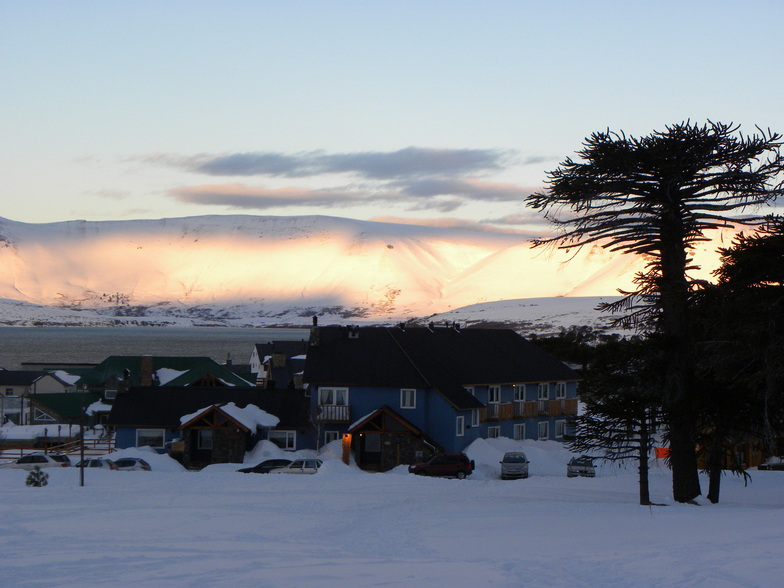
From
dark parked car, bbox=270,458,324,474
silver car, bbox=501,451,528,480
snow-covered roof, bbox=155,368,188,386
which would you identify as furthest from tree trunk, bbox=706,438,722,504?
snow-covered roof, bbox=155,368,188,386

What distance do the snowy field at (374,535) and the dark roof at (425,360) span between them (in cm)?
1552

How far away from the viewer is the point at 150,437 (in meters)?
52.6

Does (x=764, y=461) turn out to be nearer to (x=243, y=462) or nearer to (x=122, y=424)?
(x=243, y=462)

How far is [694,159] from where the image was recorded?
26.1 meters

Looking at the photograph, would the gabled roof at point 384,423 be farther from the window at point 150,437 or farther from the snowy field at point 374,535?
the snowy field at point 374,535

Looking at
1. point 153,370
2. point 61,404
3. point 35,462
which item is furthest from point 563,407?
point 61,404

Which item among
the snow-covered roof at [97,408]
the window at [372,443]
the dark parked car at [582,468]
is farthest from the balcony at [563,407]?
the snow-covered roof at [97,408]

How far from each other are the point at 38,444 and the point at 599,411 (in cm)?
4142

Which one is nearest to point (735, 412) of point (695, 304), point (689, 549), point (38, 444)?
point (695, 304)

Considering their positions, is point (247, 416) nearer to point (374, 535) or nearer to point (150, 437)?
point (150, 437)

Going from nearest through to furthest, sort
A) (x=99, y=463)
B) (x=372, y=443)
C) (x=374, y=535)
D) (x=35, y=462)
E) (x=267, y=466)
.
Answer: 1. (x=374, y=535)
2. (x=267, y=466)
3. (x=99, y=463)
4. (x=35, y=462)
5. (x=372, y=443)

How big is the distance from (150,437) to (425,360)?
638 inches

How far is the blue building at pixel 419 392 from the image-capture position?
49.8 m

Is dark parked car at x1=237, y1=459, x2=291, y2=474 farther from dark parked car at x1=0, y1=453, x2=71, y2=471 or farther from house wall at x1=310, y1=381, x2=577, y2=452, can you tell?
dark parked car at x1=0, y1=453, x2=71, y2=471
